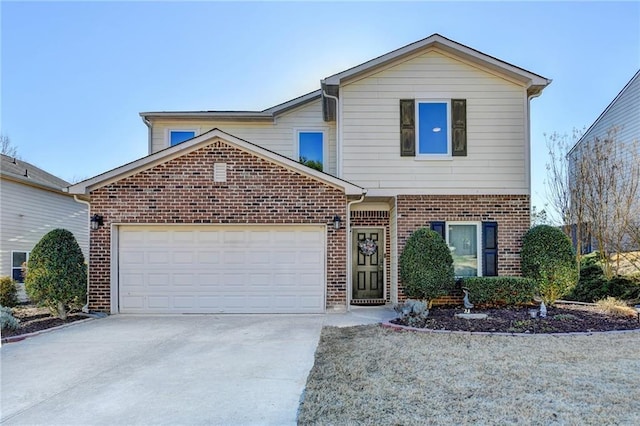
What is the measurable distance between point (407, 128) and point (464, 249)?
339 cm

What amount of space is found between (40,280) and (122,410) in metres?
6.19

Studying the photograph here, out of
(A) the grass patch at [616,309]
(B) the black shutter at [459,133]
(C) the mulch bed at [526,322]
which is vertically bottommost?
(C) the mulch bed at [526,322]

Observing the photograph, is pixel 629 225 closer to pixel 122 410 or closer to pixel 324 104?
pixel 324 104

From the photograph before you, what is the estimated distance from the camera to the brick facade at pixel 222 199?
1023 cm

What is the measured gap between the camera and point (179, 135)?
45.9ft

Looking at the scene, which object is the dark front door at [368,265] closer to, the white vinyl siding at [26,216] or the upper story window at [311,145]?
the upper story window at [311,145]

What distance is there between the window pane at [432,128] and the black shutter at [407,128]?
17 cm

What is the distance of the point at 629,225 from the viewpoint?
504 inches

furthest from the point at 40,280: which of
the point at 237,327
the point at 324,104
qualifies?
the point at 324,104

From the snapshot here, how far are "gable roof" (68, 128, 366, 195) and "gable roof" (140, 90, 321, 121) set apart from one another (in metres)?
3.51

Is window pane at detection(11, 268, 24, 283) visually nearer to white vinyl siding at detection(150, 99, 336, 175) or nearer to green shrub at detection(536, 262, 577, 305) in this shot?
white vinyl siding at detection(150, 99, 336, 175)

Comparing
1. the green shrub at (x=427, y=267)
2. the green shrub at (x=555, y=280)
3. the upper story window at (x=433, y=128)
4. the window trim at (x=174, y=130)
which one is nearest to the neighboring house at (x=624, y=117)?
the green shrub at (x=555, y=280)

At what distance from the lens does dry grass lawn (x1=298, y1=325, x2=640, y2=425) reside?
4.03m

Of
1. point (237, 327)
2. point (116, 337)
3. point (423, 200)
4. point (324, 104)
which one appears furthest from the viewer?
point (324, 104)
